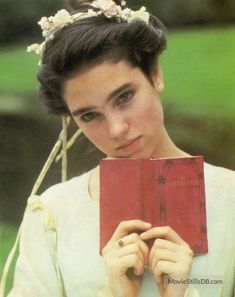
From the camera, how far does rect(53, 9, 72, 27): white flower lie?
3.66 ft

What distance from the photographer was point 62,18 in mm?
1123

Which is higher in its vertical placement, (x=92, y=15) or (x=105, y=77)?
(x=92, y=15)

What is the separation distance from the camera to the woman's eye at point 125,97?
3.66 ft

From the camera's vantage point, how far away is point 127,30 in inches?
43.7

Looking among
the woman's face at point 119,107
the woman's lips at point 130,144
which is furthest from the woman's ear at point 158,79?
the woman's lips at point 130,144

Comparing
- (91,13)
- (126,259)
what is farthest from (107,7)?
(126,259)

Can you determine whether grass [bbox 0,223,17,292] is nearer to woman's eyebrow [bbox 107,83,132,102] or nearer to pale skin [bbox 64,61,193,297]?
pale skin [bbox 64,61,193,297]

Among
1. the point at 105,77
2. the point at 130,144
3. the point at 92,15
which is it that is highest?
the point at 92,15

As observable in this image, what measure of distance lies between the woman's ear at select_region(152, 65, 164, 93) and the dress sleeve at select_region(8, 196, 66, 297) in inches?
12.3

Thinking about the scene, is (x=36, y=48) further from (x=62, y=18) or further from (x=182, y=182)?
(x=182, y=182)

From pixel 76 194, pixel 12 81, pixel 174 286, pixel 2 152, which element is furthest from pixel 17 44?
pixel 174 286

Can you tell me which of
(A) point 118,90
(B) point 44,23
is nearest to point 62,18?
(B) point 44,23

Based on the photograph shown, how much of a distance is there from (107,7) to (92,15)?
0.11ft

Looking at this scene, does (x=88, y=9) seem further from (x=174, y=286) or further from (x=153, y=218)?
(x=174, y=286)
